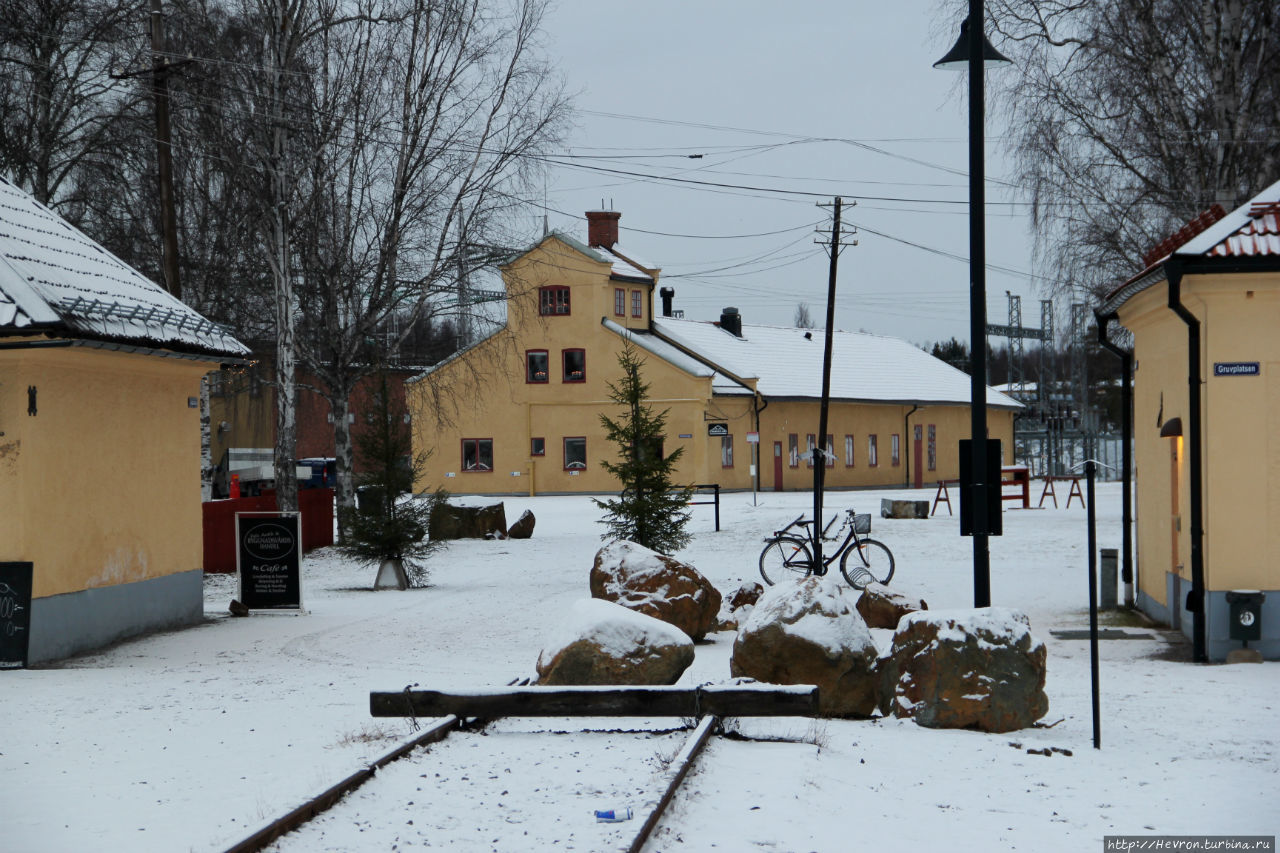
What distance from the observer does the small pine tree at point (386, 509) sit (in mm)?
21844

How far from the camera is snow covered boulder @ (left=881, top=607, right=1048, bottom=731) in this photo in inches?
377

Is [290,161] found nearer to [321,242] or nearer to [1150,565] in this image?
[321,242]

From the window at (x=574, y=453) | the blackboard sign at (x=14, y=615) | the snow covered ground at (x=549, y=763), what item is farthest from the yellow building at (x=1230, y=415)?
the window at (x=574, y=453)

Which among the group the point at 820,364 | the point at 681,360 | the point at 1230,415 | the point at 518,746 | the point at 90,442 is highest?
the point at 820,364

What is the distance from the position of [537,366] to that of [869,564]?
113 ft

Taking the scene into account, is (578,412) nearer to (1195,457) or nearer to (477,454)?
(477,454)

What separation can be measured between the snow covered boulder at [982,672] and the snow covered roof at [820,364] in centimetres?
4224

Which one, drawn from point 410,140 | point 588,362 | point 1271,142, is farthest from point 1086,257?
point 588,362

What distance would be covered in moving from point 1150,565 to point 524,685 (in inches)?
381

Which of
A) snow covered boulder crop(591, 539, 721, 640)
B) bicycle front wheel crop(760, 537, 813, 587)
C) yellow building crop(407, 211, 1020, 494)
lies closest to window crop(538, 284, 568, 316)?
yellow building crop(407, 211, 1020, 494)

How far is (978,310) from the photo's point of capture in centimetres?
1112

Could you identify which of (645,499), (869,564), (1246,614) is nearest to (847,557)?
(869,564)

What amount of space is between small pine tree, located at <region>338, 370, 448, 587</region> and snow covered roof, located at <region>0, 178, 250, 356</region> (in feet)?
15.7

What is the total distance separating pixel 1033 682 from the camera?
9602 millimetres
